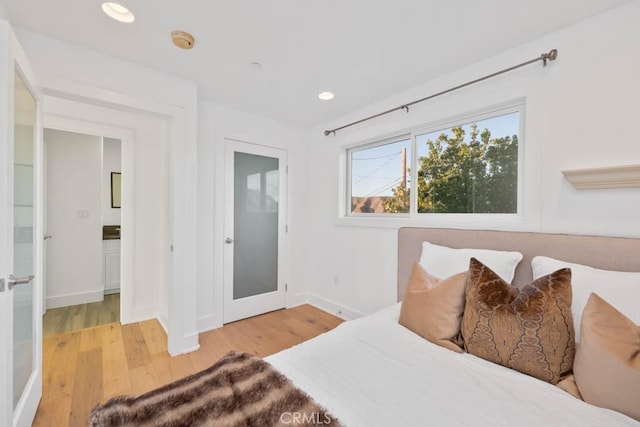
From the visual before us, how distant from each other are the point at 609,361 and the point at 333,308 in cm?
259

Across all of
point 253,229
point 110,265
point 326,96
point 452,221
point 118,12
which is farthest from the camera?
point 110,265

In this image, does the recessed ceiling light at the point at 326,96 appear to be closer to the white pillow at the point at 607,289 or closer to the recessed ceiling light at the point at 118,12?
the recessed ceiling light at the point at 118,12

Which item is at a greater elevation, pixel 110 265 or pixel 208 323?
pixel 110 265

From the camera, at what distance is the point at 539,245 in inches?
64.9

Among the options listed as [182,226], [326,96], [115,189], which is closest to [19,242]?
[182,226]

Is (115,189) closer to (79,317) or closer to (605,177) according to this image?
(79,317)

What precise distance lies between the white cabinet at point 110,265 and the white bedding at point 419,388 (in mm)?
3802

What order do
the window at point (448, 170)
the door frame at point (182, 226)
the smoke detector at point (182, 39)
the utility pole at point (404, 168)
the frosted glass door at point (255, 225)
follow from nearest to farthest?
the smoke detector at point (182, 39) < the window at point (448, 170) < the door frame at point (182, 226) < the utility pole at point (404, 168) < the frosted glass door at point (255, 225)

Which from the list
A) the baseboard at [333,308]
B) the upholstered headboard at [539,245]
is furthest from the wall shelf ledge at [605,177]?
the baseboard at [333,308]

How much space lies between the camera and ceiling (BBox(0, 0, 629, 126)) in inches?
60.6

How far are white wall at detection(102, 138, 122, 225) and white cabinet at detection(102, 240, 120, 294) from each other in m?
0.55

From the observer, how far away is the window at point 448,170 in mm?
2057

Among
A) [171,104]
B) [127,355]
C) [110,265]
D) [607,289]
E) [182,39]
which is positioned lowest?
[127,355]

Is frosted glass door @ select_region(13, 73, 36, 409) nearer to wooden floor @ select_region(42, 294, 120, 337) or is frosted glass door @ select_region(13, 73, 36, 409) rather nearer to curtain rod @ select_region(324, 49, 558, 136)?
wooden floor @ select_region(42, 294, 120, 337)
